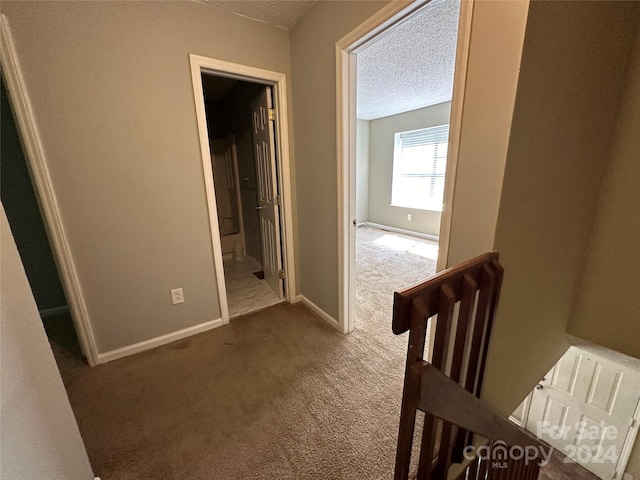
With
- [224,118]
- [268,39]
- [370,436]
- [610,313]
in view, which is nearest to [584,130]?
[610,313]

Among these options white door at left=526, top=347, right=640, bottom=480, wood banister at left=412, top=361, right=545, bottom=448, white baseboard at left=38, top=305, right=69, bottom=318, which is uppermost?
wood banister at left=412, top=361, right=545, bottom=448

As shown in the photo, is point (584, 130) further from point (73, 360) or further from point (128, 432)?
point (73, 360)

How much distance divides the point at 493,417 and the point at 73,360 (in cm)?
253

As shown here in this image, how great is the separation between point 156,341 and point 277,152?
1.80 metres

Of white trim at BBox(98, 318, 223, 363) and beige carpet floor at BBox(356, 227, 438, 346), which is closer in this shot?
white trim at BBox(98, 318, 223, 363)

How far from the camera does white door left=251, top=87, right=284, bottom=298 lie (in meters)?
2.18

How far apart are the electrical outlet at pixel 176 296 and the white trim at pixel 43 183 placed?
49 centimetres

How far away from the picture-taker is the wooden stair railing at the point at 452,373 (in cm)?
67

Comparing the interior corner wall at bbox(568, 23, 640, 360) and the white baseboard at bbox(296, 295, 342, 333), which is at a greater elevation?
the interior corner wall at bbox(568, 23, 640, 360)

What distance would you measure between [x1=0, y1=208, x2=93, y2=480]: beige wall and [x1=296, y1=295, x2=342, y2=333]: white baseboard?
1.58m

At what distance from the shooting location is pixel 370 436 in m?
1.25

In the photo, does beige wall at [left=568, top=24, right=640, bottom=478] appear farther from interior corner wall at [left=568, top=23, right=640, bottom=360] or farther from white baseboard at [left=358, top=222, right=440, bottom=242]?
white baseboard at [left=358, top=222, right=440, bottom=242]

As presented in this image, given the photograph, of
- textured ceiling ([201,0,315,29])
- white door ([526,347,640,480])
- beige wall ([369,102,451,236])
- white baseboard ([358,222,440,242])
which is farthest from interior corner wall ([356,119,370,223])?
white door ([526,347,640,480])

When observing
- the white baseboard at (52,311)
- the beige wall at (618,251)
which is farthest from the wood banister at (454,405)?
the white baseboard at (52,311)
